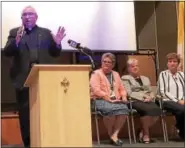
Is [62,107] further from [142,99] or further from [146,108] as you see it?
[142,99]

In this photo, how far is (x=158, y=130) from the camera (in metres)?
4.73

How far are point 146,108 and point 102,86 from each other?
1.69 feet

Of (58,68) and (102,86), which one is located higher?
(58,68)

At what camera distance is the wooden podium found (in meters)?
2.26

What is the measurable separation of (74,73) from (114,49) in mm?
2605

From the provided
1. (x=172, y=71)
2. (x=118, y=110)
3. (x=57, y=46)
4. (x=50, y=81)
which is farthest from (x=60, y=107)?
(x=172, y=71)

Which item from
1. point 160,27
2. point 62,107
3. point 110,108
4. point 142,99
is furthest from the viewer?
point 160,27

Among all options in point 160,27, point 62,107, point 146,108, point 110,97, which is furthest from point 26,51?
point 160,27

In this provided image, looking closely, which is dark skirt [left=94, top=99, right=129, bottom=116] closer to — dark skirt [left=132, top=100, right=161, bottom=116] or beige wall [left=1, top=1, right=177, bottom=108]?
dark skirt [left=132, top=100, right=161, bottom=116]

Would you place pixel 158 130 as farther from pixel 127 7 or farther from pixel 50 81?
pixel 50 81

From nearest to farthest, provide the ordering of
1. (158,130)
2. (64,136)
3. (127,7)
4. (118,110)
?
(64,136) < (118,110) < (158,130) < (127,7)

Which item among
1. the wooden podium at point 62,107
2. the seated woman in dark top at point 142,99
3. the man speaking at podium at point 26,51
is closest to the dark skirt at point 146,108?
the seated woman in dark top at point 142,99

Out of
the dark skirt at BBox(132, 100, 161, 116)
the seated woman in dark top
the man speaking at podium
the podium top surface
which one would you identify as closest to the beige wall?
the seated woman in dark top

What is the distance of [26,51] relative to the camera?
3.39 meters
